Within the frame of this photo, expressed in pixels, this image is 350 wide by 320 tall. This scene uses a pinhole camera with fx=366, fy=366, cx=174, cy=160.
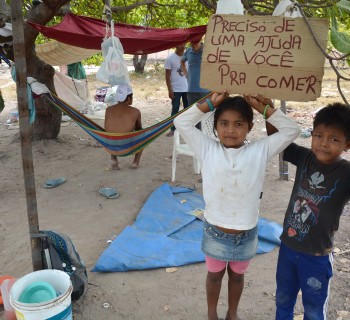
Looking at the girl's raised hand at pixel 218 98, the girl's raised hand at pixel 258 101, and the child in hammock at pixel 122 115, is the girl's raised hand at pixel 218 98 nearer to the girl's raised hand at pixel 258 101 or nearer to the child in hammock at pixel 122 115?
the girl's raised hand at pixel 258 101

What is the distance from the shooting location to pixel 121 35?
339 cm

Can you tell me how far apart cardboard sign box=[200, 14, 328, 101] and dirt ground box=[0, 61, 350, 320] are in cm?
126

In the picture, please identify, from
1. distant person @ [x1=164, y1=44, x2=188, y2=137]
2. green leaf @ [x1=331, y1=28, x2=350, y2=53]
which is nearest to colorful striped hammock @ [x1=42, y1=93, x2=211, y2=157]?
distant person @ [x1=164, y1=44, x2=188, y2=137]

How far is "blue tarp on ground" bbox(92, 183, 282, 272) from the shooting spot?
7.88ft

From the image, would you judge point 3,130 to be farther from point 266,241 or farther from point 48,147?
point 266,241

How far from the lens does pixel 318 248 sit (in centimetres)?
142

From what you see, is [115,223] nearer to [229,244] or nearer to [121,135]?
[121,135]

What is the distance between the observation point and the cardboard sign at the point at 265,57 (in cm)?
131

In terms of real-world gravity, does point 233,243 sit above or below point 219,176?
below

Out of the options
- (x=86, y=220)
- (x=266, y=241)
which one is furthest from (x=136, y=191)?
(x=266, y=241)

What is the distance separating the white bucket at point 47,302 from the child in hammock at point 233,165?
0.67 metres

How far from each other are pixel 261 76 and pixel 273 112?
0.51 feet

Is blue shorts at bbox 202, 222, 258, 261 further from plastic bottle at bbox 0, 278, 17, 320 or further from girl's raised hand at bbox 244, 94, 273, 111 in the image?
plastic bottle at bbox 0, 278, 17, 320

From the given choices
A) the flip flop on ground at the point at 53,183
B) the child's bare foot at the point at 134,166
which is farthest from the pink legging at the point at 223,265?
the child's bare foot at the point at 134,166
